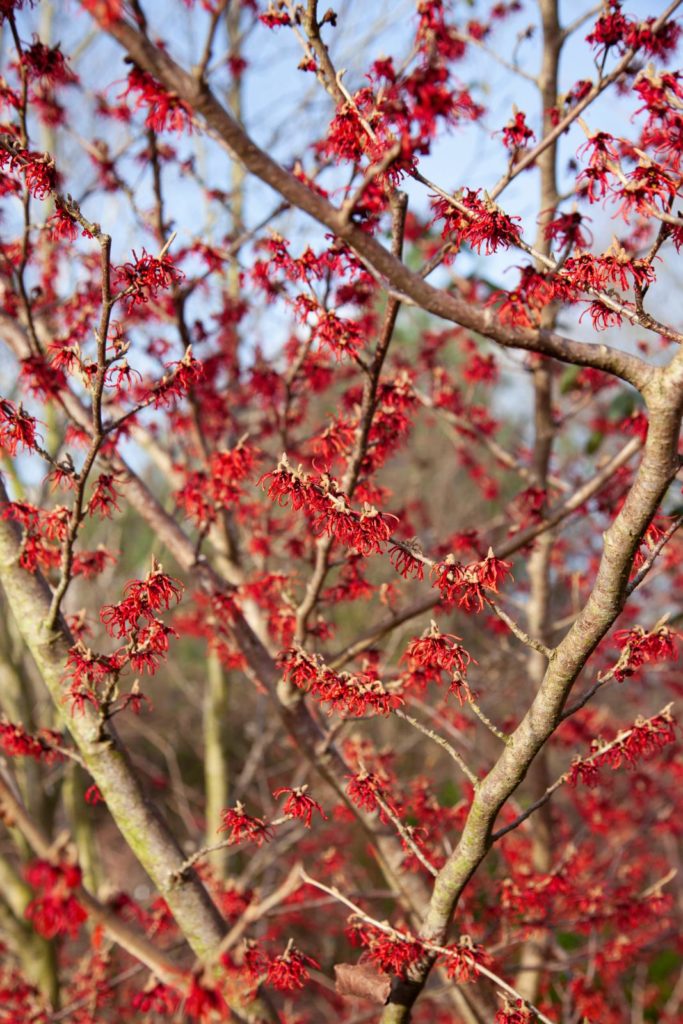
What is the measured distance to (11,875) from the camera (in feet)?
16.9

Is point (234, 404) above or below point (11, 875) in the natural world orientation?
above

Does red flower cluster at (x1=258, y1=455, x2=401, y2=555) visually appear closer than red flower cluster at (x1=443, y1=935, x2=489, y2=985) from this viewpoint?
Yes

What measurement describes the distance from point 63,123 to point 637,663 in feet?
12.2

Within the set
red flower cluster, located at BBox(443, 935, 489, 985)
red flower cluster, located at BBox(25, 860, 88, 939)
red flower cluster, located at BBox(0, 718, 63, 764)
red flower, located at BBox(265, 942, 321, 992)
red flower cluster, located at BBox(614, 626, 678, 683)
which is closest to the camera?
red flower cluster, located at BBox(25, 860, 88, 939)

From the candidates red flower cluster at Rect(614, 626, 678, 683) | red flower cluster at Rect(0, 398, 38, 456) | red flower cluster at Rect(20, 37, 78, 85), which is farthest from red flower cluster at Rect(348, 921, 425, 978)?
red flower cluster at Rect(20, 37, 78, 85)

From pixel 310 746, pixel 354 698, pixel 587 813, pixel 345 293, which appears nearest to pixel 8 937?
pixel 310 746

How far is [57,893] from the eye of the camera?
4.42ft

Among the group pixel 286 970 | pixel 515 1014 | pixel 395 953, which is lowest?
pixel 515 1014

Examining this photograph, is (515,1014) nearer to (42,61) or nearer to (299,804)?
(299,804)

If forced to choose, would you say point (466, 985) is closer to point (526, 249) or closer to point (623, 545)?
point (623, 545)

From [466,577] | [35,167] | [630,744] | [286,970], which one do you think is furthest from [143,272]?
[286,970]

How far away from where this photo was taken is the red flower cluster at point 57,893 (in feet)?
4.42

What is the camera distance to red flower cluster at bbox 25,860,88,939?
135 centimetres

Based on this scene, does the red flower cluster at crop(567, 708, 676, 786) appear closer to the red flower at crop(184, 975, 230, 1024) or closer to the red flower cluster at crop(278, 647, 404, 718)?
the red flower cluster at crop(278, 647, 404, 718)
